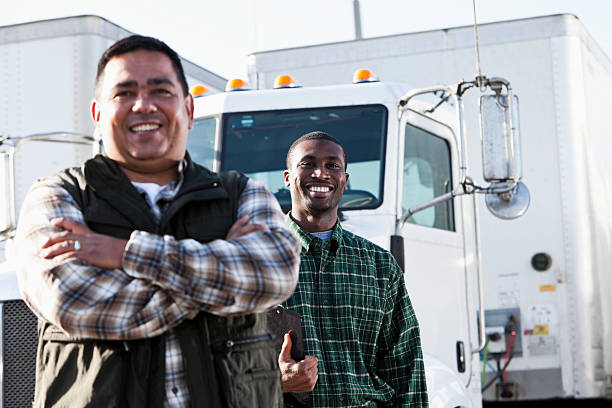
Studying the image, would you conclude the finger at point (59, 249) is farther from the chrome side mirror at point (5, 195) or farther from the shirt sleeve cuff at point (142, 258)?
the chrome side mirror at point (5, 195)

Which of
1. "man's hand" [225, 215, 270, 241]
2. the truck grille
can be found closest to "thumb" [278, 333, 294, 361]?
"man's hand" [225, 215, 270, 241]

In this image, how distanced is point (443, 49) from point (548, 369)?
2.31 m

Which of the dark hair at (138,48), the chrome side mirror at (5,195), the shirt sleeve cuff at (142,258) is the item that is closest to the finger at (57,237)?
the shirt sleeve cuff at (142,258)

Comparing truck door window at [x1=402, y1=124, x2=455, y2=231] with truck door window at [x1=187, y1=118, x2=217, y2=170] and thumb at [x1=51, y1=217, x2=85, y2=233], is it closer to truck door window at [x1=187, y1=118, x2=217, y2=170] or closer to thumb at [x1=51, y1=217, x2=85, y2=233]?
truck door window at [x1=187, y1=118, x2=217, y2=170]

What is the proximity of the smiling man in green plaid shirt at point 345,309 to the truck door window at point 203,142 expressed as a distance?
1.32 metres

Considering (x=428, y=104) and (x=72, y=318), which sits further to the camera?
(x=428, y=104)

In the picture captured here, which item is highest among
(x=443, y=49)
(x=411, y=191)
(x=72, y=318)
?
(x=443, y=49)

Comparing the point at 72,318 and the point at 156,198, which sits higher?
the point at 156,198

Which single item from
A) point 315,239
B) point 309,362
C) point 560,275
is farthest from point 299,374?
point 560,275

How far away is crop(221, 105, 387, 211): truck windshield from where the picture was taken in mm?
4336

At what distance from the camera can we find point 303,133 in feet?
14.5

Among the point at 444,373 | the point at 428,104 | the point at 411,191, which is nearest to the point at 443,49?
the point at 428,104

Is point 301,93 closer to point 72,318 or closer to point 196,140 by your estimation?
point 196,140

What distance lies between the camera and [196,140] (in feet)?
15.0
